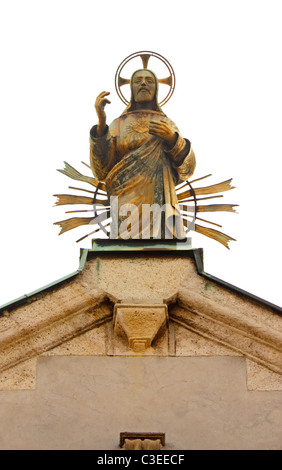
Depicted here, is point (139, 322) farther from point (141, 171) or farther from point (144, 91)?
point (144, 91)

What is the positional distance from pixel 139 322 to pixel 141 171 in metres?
2.03

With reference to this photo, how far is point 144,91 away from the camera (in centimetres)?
1145

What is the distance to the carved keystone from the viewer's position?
9.04m

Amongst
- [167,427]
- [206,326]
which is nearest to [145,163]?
[206,326]

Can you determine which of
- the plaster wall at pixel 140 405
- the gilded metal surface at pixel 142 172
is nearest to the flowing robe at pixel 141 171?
the gilded metal surface at pixel 142 172

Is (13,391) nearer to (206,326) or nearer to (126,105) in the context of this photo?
(206,326)

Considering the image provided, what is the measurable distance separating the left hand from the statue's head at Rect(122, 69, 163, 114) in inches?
29.6

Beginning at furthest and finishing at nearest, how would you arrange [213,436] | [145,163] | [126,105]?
[126,105]
[145,163]
[213,436]

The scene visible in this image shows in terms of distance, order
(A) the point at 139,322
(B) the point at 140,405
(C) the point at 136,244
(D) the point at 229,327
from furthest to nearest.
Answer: (C) the point at 136,244
(D) the point at 229,327
(A) the point at 139,322
(B) the point at 140,405

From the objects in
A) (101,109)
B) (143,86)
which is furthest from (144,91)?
(101,109)

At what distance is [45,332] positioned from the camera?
918 cm

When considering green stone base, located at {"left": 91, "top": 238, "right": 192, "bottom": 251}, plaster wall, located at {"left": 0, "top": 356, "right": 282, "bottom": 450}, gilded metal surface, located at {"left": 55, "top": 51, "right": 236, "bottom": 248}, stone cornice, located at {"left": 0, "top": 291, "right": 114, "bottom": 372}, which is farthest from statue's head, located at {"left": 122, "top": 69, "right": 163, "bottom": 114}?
plaster wall, located at {"left": 0, "top": 356, "right": 282, "bottom": 450}

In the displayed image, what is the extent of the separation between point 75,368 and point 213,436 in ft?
3.62

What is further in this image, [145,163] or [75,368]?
[145,163]
